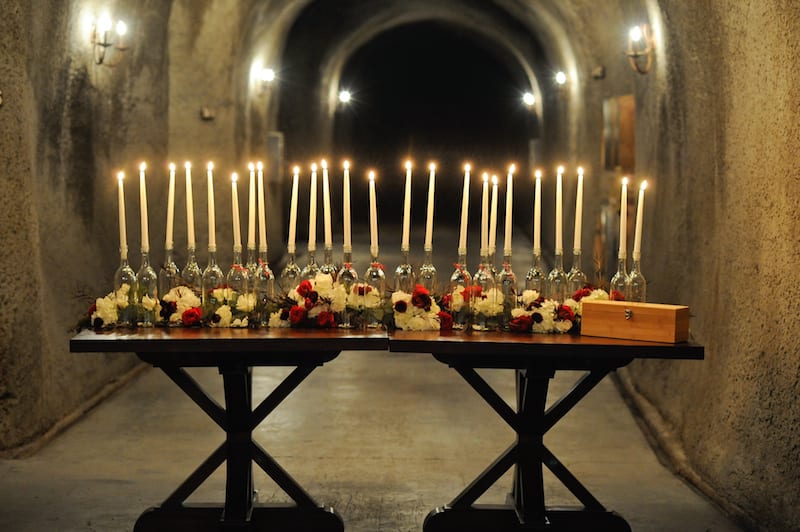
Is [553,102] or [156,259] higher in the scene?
[553,102]

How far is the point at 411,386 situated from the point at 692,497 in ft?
10.8

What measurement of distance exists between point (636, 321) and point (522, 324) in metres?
0.48

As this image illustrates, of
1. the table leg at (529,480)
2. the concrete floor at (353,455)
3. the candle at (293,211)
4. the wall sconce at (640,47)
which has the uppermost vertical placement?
the wall sconce at (640,47)

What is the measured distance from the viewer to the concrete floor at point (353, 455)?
227 inches

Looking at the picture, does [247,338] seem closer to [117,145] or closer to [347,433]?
[347,433]

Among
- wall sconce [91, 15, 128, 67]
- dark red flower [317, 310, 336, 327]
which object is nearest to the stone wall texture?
wall sconce [91, 15, 128, 67]

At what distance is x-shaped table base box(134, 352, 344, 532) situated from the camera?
195 inches

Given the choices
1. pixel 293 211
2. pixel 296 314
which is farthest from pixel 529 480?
pixel 293 211

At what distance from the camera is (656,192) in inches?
320

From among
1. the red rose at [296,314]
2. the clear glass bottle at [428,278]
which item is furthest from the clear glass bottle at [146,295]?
the clear glass bottle at [428,278]

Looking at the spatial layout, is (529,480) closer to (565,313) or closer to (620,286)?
(565,313)

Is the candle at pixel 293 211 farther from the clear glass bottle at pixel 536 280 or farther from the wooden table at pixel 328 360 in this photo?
the clear glass bottle at pixel 536 280

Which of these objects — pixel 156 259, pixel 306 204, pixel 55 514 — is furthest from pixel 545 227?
pixel 55 514

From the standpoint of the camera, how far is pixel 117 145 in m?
9.03
